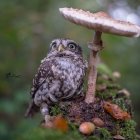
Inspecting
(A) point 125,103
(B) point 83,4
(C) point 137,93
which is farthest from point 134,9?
(A) point 125,103

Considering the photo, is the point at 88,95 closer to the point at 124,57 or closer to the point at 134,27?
the point at 134,27

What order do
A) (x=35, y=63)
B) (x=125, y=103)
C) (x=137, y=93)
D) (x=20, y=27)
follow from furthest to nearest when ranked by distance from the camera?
(x=137, y=93)
(x=35, y=63)
(x=20, y=27)
(x=125, y=103)

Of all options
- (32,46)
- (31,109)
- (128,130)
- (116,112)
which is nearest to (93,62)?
(116,112)

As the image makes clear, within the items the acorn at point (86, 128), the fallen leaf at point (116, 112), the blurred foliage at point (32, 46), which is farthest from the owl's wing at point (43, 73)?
the blurred foliage at point (32, 46)

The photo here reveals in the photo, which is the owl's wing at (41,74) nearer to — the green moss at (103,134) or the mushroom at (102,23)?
the mushroom at (102,23)

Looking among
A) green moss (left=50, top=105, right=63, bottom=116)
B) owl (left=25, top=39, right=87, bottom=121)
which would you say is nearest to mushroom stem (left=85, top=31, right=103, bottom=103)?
owl (left=25, top=39, right=87, bottom=121)

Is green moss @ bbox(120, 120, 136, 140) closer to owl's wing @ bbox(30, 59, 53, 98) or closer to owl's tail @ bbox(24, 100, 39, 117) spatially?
owl's wing @ bbox(30, 59, 53, 98)
